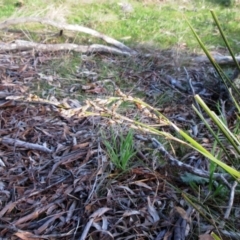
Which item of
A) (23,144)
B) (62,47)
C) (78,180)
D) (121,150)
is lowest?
(62,47)

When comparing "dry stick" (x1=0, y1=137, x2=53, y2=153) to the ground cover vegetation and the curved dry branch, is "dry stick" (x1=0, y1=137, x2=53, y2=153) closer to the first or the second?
the ground cover vegetation

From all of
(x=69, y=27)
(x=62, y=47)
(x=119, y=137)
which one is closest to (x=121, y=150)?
(x=119, y=137)

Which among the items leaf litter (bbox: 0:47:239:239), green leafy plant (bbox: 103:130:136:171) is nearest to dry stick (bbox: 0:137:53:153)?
leaf litter (bbox: 0:47:239:239)

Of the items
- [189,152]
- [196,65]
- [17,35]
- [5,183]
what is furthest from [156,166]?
[17,35]

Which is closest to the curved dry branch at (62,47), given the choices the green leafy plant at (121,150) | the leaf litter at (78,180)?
the leaf litter at (78,180)

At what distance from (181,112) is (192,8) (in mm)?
2817

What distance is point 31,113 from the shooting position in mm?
2713

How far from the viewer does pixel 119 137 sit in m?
2.34

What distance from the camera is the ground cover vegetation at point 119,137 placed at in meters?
1.80

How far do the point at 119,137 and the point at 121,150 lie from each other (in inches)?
8.5

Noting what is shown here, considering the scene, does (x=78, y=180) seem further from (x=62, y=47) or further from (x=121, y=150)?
(x=62, y=47)

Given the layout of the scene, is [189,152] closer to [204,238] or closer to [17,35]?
[204,238]

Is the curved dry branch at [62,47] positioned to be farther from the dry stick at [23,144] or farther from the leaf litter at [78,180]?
the dry stick at [23,144]

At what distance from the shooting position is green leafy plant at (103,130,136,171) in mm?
2088
